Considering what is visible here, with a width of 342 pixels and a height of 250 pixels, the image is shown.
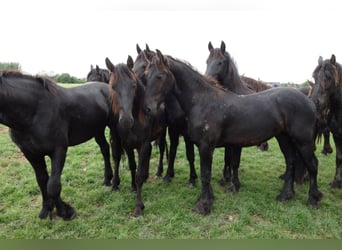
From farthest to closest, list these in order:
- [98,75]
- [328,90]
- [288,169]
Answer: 1. [98,75]
2. [288,169]
3. [328,90]

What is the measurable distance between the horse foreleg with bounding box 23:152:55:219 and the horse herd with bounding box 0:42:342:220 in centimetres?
1

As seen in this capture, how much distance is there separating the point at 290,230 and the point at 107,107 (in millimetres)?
3782

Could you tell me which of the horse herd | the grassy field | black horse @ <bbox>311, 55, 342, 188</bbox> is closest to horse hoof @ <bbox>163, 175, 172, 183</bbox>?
the grassy field

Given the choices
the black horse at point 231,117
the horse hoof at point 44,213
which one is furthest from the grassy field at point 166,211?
the black horse at point 231,117

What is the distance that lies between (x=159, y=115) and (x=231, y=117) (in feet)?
4.48

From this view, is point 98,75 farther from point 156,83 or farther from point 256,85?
point 256,85

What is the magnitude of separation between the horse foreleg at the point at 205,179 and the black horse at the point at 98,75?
15.0 feet

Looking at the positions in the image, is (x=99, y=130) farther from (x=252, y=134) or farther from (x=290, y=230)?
(x=290, y=230)

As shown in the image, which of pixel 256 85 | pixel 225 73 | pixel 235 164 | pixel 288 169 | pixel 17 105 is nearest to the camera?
pixel 17 105

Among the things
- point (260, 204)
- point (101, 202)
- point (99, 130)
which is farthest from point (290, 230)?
point (99, 130)

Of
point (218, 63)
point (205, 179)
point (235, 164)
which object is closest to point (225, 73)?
point (218, 63)

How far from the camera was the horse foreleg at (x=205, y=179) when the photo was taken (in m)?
4.34

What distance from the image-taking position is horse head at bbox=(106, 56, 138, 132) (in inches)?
151

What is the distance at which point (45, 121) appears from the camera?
12.2 ft
